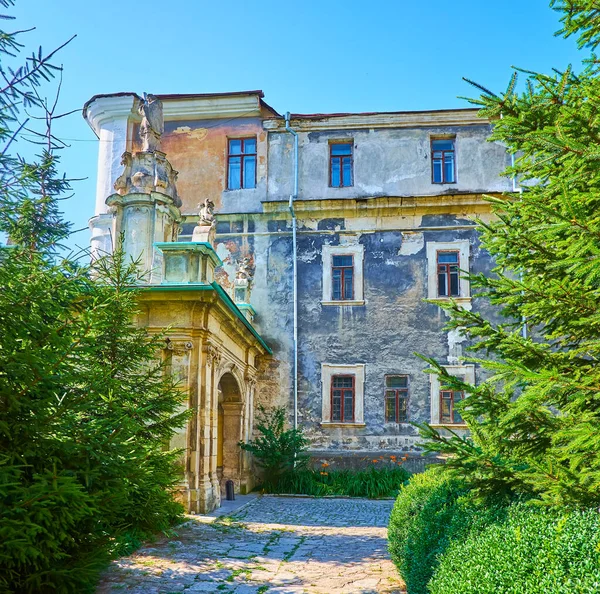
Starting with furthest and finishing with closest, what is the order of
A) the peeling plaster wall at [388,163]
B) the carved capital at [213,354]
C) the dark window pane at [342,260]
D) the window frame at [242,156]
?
the window frame at [242,156] → the peeling plaster wall at [388,163] → the dark window pane at [342,260] → the carved capital at [213,354]

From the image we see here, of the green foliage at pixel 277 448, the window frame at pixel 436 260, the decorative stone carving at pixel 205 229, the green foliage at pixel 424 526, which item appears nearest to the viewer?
the green foliage at pixel 424 526

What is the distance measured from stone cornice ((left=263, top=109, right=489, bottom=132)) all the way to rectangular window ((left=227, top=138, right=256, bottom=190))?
34.3 inches

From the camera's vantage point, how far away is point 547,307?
4844 mm

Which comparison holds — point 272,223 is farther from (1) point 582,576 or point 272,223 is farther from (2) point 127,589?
(1) point 582,576

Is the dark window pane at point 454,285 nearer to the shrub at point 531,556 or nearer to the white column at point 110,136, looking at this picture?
the white column at point 110,136

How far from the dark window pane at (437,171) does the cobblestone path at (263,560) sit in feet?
36.4

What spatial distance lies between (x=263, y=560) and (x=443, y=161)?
48.4 ft

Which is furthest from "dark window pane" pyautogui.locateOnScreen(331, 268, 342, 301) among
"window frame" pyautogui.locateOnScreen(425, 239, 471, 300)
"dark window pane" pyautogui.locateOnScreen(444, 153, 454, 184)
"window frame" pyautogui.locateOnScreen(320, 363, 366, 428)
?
"dark window pane" pyautogui.locateOnScreen(444, 153, 454, 184)

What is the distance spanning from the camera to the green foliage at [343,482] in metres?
16.8

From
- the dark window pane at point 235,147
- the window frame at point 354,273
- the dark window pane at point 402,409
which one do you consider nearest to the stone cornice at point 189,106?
the dark window pane at point 235,147

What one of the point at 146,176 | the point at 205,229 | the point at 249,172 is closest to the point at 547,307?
the point at 205,229

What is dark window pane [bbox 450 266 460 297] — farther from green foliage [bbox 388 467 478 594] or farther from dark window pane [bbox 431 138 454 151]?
green foliage [bbox 388 467 478 594]

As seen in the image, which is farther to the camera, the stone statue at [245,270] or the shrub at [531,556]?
the stone statue at [245,270]

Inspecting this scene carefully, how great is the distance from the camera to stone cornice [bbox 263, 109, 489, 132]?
20031 millimetres
